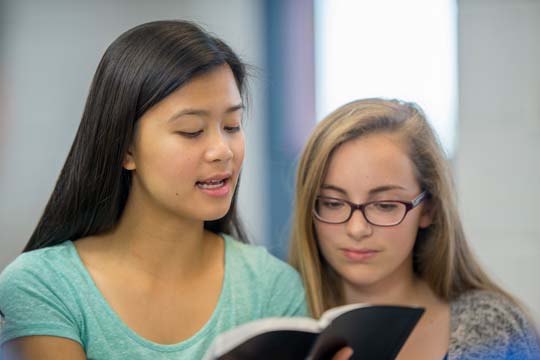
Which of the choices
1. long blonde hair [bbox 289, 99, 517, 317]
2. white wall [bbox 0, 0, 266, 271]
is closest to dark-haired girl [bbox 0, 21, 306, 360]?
long blonde hair [bbox 289, 99, 517, 317]

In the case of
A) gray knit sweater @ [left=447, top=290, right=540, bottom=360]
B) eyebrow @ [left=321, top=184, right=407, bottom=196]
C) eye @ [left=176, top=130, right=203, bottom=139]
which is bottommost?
gray knit sweater @ [left=447, top=290, right=540, bottom=360]

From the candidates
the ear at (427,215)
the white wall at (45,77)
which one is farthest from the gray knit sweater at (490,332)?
the white wall at (45,77)

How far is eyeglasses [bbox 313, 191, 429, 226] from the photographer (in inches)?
60.7

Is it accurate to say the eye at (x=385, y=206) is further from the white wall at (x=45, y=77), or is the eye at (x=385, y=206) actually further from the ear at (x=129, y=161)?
the white wall at (x=45, y=77)

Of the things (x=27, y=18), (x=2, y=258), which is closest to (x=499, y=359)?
(x=2, y=258)

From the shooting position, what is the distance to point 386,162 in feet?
5.11

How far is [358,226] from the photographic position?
4.99 feet

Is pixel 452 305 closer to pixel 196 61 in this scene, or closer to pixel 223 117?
pixel 223 117

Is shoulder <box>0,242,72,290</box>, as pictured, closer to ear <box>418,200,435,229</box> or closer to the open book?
the open book

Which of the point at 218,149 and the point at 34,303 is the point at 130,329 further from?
the point at 218,149

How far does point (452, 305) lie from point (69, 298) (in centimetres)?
89

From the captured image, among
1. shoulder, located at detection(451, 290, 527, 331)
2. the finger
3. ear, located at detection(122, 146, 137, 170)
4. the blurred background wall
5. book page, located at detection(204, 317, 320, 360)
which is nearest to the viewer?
book page, located at detection(204, 317, 320, 360)

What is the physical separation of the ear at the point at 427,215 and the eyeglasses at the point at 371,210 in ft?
0.24

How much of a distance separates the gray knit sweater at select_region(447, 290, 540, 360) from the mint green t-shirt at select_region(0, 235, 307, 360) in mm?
484
